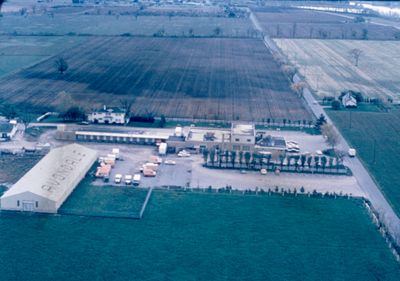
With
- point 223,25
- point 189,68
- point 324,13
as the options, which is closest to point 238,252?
point 189,68

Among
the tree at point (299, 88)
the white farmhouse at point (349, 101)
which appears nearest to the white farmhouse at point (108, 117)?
the tree at point (299, 88)

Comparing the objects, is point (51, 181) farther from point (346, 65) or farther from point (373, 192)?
point (346, 65)

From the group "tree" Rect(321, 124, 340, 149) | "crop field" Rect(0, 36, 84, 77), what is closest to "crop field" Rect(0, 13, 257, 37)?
"crop field" Rect(0, 36, 84, 77)

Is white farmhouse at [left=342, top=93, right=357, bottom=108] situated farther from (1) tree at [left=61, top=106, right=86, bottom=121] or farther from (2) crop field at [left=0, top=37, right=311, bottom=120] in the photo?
(1) tree at [left=61, top=106, right=86, bottom=121]

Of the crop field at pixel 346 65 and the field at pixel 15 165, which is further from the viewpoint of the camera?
the crop field at pixel 346 65

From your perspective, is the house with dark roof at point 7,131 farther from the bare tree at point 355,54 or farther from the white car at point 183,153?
the bare tree at point 355,54

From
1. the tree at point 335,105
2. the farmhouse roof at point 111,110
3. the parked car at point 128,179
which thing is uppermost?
the farmhouse roof at point 111,110

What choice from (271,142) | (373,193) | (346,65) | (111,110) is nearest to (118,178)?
(271,142)

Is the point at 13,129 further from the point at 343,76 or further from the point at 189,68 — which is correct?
Answer: the point at 343,76
